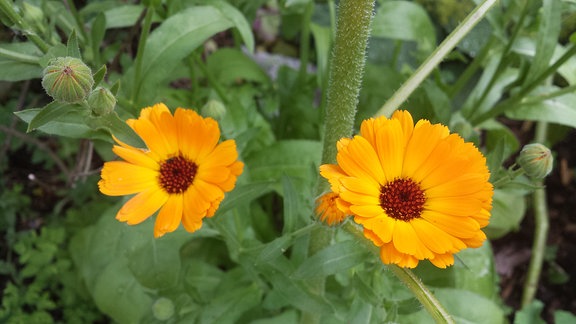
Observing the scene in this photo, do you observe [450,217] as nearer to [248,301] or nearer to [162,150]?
[162,150]

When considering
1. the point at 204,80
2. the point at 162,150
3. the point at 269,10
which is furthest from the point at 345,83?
the point at 269,10

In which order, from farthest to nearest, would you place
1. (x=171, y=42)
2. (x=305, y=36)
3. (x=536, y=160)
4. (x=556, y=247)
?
1. (x=556, y=247)
2. (x=305, y=36)
3. (x=171, y=42)
4. (x=536, y=160)

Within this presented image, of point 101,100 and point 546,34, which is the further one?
point 546,34

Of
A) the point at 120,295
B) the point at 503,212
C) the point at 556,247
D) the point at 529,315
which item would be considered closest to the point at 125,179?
the point at 120,295

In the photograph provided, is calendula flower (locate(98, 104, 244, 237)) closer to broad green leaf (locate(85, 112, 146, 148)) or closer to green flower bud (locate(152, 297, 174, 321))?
broad green leaf (locate(85, 112, 146, 148))

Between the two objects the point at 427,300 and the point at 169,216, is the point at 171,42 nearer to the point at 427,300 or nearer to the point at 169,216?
the point at 169,216
